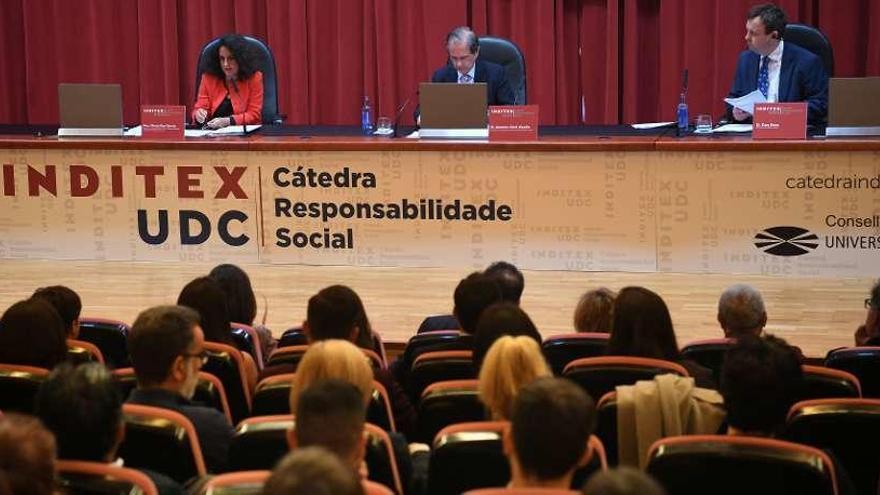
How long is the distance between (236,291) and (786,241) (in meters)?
3.15

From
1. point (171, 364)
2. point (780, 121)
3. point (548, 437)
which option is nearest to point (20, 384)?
point (171, 364)

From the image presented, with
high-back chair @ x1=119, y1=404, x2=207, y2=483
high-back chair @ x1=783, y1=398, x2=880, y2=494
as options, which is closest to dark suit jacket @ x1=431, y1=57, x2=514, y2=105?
high-back chair @ x1=783, y1=398, x2=880, y2=494

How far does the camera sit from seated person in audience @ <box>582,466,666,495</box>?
6.22 feet

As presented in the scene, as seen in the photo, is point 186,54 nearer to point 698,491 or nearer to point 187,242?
point 187,242

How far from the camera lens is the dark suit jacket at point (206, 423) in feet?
10.5

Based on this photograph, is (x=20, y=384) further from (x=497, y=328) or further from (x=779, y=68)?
(x=779, y=68)

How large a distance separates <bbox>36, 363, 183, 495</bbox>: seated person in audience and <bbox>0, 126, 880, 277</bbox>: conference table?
422 centimetres

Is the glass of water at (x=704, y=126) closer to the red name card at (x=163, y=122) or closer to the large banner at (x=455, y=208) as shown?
the large banner at (x=455, y=208)

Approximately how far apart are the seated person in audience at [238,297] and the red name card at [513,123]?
2445 millimetres

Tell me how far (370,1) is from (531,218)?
3.70 m

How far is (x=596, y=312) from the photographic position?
4.28m

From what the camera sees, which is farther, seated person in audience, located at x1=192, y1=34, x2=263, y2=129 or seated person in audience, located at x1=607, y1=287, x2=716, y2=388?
seated person in audience, located at x1=192, y1=34, x2=263, y2=129

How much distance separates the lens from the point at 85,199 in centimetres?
730

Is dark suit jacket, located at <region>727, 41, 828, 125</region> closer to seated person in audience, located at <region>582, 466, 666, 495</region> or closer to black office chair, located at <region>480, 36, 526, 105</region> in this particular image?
black office chair, located at <region>480, 36, 526, 105</region>
